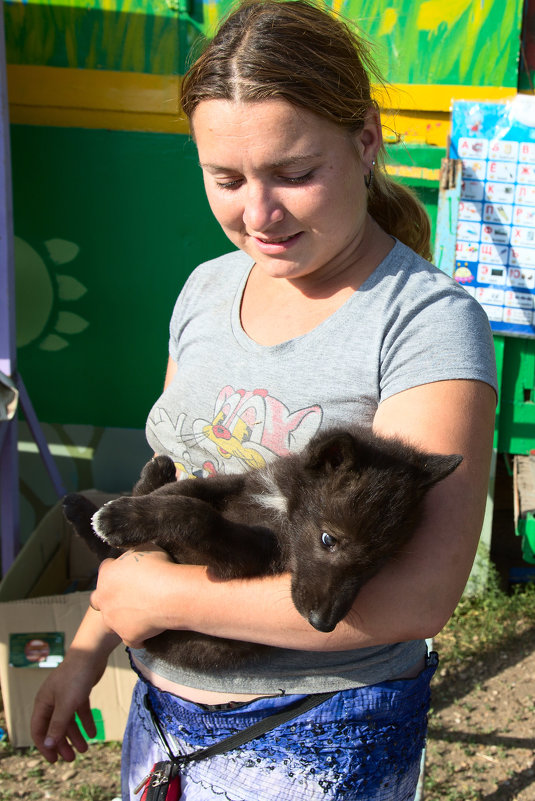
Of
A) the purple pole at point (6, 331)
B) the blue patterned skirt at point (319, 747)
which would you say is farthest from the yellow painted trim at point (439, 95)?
the blue patterned skirt at point (319, 747)

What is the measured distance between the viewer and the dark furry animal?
5.62 feet

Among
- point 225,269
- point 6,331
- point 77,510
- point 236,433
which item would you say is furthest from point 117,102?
point 236,433

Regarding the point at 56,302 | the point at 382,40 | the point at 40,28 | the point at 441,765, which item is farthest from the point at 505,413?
the point at 40,28

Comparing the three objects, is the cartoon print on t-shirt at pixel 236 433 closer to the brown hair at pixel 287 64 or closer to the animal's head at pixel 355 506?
the animal's head at pixel 355 506

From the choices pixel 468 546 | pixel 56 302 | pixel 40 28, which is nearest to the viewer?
pixel 468 546

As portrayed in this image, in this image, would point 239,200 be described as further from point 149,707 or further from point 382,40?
point 382,40

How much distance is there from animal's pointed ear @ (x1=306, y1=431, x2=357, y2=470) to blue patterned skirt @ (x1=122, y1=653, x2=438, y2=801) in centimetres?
54

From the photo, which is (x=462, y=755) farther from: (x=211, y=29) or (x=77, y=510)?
(x=211, y=29)

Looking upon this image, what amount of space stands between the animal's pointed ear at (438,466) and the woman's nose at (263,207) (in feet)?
2.25

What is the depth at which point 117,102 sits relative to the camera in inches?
180

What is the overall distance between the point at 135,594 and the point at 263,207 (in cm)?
98

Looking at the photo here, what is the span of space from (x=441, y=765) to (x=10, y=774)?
7.54 ft

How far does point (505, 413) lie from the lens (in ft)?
15.3

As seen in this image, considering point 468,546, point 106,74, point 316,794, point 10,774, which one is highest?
point 106,74
